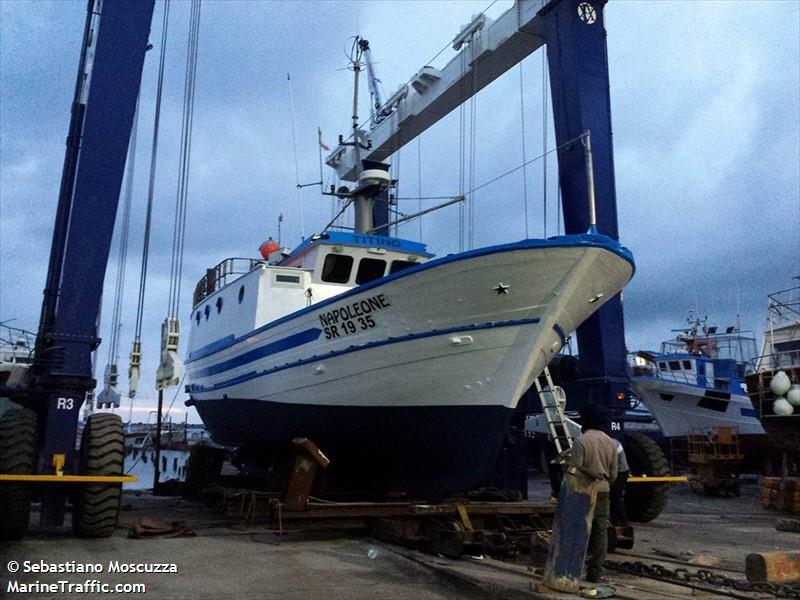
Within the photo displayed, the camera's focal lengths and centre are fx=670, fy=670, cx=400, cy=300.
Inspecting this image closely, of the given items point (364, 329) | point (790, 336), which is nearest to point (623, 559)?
point (364, 329)

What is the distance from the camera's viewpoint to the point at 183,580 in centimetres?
574

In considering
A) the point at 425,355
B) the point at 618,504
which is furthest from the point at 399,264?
the point at 618,504

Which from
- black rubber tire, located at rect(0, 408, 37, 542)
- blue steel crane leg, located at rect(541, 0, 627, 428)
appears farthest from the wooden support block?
black rubber tire, located at rect(0, 408, 37, 542)

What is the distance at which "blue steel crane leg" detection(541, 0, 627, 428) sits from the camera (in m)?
11.2

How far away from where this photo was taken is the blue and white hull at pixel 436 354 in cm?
764

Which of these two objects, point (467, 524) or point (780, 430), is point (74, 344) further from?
point (780, 430)

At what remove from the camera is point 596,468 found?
5.02 m

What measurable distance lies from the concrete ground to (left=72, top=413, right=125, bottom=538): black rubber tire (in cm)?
16

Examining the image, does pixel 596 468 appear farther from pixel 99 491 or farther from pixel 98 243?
pixel 98 243

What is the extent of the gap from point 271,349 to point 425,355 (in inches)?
120

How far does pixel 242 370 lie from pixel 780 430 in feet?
40.5

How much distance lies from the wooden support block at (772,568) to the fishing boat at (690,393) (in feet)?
65.4

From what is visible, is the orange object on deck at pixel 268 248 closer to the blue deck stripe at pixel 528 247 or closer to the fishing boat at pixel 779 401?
the blue deck stripe at pixel 528 247

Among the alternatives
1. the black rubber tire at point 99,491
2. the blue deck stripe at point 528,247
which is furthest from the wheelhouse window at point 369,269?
the black rubber tire at point 99,491
